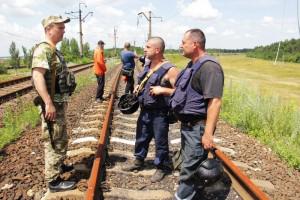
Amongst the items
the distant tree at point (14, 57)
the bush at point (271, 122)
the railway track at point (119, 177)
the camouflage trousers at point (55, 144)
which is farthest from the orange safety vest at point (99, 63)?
the distant tree at point (14, 57)

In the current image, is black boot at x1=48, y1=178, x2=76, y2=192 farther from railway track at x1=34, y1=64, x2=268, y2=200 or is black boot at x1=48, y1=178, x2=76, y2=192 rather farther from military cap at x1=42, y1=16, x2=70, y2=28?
military cap at x1=42, y1=16, x2=70, y2=28

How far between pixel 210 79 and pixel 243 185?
1.75m

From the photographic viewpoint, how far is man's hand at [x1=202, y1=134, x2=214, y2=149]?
4.04 meters

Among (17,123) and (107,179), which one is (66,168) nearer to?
(107,179)

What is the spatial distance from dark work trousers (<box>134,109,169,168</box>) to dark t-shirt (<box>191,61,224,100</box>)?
1.71 m

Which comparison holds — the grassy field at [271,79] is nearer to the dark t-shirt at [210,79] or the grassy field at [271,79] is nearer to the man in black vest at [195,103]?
the man in black vest at [195,103]

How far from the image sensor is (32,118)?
9.60 metres

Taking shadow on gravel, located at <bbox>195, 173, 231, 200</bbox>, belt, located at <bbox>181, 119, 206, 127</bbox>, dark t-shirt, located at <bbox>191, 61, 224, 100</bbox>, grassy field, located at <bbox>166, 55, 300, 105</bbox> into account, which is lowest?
grassy field, located at <bbox>166, 55, 300, 105</bbox>

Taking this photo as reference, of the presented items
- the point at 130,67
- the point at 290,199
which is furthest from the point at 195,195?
the point at 130,67

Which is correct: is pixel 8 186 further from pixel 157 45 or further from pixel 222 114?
pixel 222 114

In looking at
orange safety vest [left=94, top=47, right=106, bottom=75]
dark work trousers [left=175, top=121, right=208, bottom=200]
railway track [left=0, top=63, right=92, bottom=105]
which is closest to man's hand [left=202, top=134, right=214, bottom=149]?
dark work trousers [left=175, top=121, right=208, bottom=200]

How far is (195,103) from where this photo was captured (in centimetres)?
417

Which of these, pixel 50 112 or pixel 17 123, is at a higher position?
pixel 50 112

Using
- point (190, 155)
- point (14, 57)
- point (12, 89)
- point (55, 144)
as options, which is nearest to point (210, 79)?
point (190, 155)
